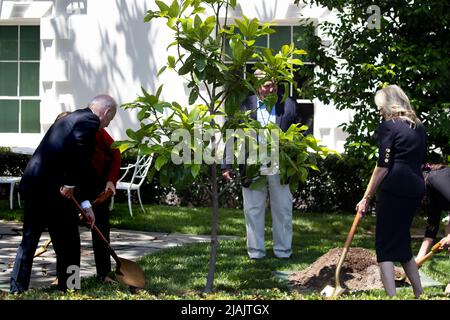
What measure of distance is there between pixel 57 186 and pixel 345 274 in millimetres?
2876

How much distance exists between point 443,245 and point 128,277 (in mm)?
2701

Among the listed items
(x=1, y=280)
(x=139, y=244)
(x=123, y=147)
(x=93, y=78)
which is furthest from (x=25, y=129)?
(x=123, y=147)

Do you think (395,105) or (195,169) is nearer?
(195,169)

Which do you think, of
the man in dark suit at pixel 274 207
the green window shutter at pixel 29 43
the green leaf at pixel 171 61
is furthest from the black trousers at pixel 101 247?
the green window shutter at pixel 29 43

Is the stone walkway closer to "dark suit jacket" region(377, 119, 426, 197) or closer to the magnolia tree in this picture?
the magnolia tree

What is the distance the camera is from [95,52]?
14883mm

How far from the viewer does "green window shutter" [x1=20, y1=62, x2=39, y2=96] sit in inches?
602

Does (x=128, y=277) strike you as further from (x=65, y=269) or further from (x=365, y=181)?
(x=365, y=181)

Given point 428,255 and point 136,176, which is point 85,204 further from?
point 136,176

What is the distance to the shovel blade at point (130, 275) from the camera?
7.59m

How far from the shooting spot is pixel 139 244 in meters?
10.4

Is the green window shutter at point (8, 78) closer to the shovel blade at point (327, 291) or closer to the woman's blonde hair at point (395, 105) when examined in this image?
the shovel blade at point (327, 291)

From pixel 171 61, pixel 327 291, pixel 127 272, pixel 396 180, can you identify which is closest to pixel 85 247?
pixel 127 272

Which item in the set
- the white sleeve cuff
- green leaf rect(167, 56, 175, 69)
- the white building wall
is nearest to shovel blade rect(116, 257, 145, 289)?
the white sleeve cuff
